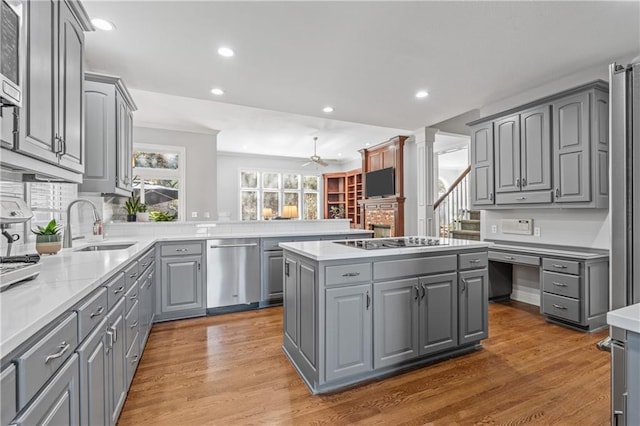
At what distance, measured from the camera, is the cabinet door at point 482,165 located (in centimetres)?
396

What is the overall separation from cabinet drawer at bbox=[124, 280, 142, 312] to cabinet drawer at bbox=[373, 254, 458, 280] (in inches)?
62.6

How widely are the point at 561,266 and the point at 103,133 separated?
4.56 metres

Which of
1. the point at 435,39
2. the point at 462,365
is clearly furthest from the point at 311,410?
the point at 435,39

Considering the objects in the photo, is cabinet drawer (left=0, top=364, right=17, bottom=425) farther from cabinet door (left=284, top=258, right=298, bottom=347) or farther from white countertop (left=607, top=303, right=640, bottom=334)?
cabinet door (left=284, top=258, right=298, bottom=347)

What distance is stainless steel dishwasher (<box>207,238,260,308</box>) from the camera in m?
3.67

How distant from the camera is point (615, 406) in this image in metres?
0.98

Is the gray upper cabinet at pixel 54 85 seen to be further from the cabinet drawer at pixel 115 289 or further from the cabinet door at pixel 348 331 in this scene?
the cabinet door at pixel 348 331

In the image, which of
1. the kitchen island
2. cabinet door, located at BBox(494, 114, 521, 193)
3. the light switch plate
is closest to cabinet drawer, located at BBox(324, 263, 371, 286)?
the kitchen island

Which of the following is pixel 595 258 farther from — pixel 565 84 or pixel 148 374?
pixel 148 374

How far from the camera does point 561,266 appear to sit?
3.15 m

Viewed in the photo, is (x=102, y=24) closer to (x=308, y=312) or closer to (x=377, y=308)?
(x=308, y=312)

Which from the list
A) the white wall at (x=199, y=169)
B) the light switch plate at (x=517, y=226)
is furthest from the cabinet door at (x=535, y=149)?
the white wall at (x=199, y=169)

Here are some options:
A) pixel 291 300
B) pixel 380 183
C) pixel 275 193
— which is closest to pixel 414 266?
pixel 291 300

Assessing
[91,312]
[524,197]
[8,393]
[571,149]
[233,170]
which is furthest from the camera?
[233,170]
